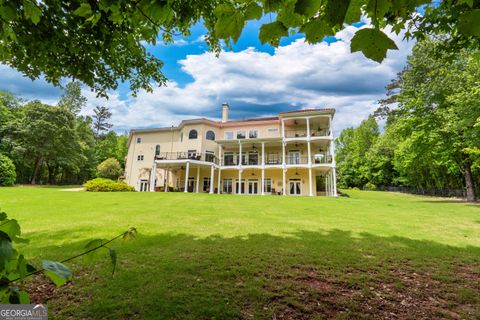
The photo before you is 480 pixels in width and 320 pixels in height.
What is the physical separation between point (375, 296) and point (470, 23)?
3232 mm

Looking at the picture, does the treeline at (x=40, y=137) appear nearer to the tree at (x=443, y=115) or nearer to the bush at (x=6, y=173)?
the bush at (x=6, y=173)

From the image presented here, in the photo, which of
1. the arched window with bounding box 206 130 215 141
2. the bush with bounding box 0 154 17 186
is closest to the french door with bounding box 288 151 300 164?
the arched window with bounding box 206 130 215 141

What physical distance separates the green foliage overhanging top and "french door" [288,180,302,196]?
21.1 metres

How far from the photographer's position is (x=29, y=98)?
1428 inches

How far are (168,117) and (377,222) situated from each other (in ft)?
89.0

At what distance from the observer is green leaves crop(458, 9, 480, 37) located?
93cm

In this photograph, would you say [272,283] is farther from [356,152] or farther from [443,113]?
[356,152]

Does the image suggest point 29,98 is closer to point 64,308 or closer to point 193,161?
point 193,161

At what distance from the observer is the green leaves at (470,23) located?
36.5 inches

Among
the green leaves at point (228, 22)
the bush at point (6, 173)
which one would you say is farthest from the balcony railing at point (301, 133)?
the bush at point (6, 173)

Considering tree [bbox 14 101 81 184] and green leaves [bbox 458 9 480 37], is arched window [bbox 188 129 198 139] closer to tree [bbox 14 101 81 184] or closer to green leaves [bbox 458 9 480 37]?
tree [bbox 14 101 81 184]

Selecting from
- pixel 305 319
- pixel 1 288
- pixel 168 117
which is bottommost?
pixel 305 319

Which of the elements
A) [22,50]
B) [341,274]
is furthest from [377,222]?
[22,50]

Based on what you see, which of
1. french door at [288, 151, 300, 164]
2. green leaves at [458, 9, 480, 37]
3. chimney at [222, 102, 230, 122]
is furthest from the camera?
chimney at [222, 102, 230, 122]
